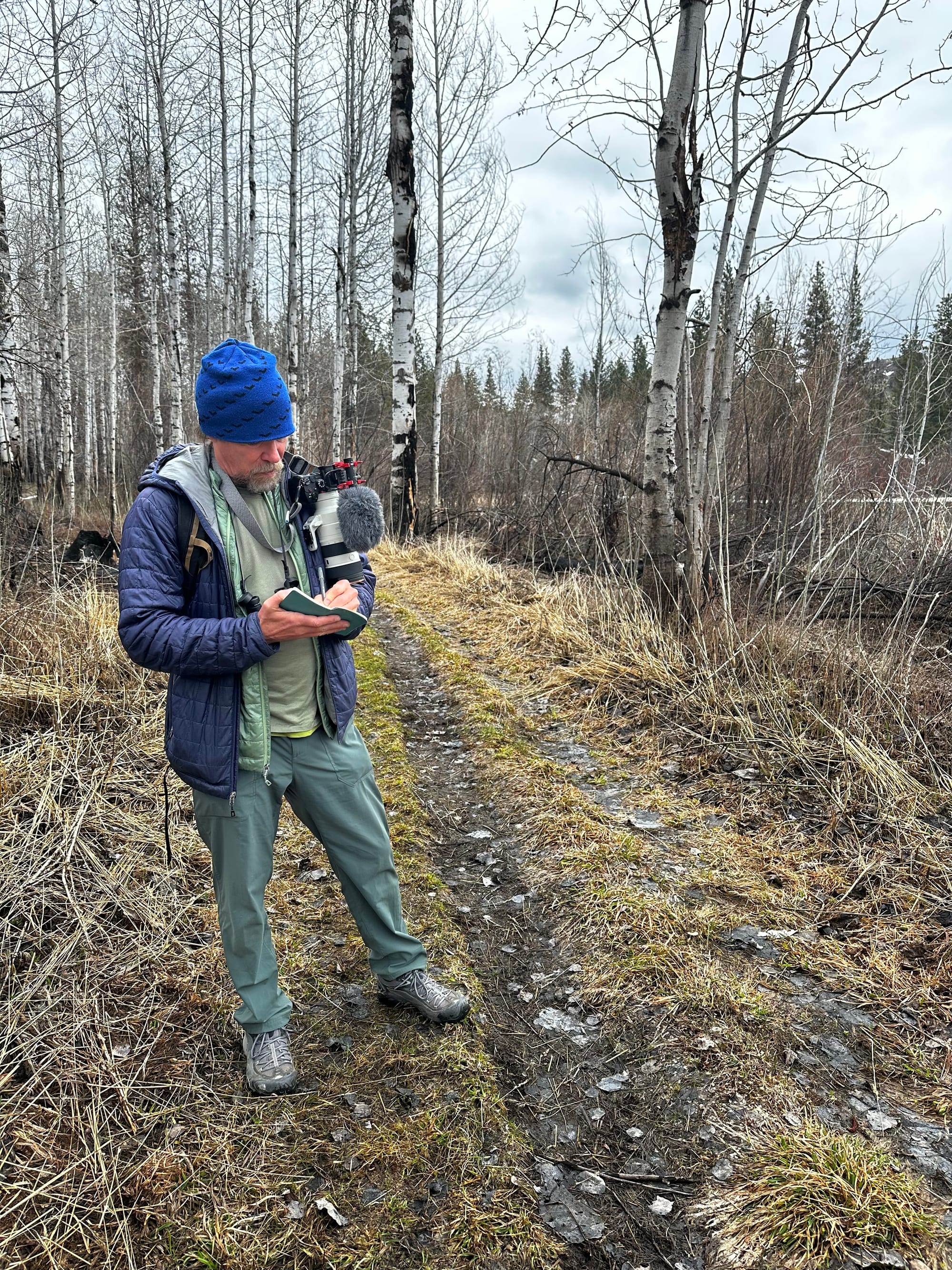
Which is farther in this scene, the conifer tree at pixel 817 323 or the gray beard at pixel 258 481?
the conifer tree at pixel 817 323

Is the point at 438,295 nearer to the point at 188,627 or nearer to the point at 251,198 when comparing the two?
the point at 251,198

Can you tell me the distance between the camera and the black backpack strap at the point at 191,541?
6.52ft

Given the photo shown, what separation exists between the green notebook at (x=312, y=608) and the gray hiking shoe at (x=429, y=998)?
52.3 inches

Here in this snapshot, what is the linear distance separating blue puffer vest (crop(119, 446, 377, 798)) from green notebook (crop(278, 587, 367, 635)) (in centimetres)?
12

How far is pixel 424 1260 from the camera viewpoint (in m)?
1.77

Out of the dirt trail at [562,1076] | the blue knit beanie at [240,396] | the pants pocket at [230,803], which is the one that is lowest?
the dirt trail at [562,1076]

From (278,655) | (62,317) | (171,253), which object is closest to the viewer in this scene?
(278,655)

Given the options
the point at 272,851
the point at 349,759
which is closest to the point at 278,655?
the point at 349,759

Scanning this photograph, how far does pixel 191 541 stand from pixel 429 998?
174 cm

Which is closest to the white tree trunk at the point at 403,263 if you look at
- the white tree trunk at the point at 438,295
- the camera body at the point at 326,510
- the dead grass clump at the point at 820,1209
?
the white tree trunk at the point at 438,295

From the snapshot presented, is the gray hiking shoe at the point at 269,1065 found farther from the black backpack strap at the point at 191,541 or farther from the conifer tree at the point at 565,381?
the conifer tree at the point at 565,381

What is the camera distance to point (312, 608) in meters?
1.94

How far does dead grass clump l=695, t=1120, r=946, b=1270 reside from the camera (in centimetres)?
177

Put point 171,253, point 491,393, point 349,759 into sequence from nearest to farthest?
point 349,759 → point 171,253 → point 491,393
